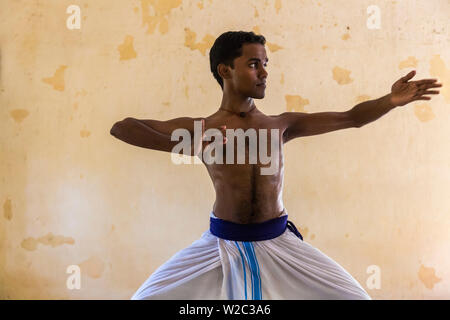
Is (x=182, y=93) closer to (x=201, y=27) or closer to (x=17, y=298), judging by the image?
(x=201, y=27)

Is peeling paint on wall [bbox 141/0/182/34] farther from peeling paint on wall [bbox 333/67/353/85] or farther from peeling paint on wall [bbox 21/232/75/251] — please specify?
peeling paint on wall [bbox 21/232/75/251]

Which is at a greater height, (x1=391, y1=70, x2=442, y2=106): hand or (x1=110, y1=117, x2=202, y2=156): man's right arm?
(x1=391, y1=70, x2=442, y2=106): hand

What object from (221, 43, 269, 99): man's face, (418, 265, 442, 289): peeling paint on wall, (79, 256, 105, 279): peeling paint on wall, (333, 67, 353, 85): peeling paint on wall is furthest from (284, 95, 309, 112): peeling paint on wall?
(79, 256, 105, 279): peeling paint on wall

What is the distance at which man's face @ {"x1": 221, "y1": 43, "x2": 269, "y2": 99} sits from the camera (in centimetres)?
183

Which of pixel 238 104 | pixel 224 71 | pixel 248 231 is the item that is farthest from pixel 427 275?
pixel 224 71

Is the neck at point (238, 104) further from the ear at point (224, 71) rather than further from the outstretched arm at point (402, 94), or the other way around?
the outstretched arm at point (402, 94)

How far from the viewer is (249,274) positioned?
1602mm

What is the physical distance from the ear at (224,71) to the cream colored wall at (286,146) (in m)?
0.79

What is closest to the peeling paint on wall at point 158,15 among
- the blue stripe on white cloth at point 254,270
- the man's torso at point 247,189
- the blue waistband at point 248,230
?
the man's torso at point 247,189

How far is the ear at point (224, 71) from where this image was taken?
1.91 meters

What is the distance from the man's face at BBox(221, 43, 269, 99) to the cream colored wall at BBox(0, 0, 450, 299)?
875 millimetres

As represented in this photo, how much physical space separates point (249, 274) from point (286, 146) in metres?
1.25

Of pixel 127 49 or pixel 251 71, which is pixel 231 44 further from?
pixel 127 49
